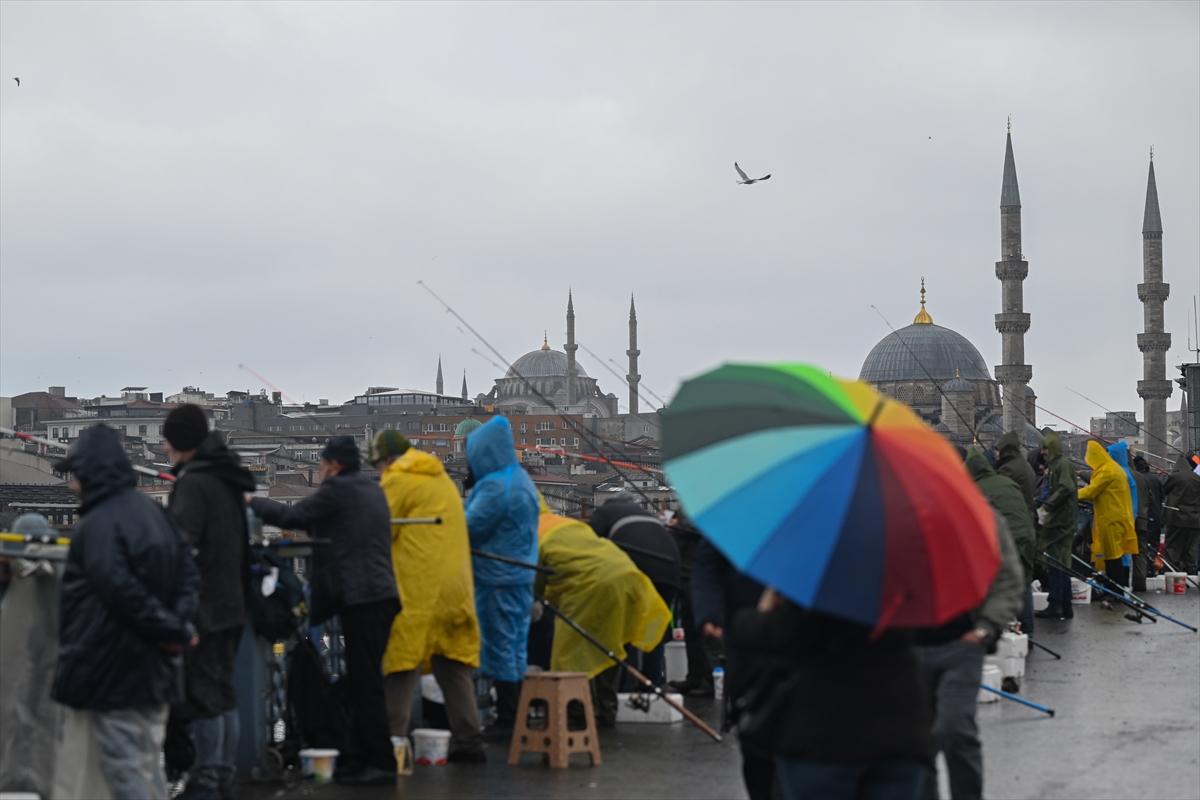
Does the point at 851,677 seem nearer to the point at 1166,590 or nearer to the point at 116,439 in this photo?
the point at 116,439

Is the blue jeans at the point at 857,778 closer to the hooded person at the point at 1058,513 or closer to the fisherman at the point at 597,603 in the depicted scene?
the fisherman at the point at 597,603

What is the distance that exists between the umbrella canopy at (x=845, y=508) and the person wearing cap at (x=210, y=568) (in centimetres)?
236

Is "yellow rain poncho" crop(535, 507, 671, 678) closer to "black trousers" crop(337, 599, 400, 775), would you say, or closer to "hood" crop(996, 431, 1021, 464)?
"black trousers" crop(337, 599, 400, 775)

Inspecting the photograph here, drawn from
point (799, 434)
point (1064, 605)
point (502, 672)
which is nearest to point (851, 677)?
point (799, 434)

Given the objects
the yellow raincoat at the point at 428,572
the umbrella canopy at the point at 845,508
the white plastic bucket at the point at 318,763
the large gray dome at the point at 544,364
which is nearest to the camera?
the umbrella canopy at the point at 845,508

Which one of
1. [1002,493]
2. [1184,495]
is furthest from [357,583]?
[1184,495]

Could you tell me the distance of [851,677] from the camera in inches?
138

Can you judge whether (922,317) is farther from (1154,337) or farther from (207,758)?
(207,758)

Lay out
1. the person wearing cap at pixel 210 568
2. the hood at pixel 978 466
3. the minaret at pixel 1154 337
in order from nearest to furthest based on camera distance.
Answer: the person wearing cap at pixel 210 568 → the hood at pixel 978 466 → the minaret at pixel 1154 337

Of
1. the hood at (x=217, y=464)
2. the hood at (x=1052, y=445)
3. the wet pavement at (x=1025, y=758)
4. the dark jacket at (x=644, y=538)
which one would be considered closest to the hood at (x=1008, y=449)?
the hood at (x=1052, y=445)

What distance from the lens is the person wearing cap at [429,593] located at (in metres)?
6.86

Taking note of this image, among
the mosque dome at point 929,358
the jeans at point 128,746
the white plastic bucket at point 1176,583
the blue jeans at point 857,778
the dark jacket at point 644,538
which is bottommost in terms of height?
the white plastic bucket at point 1176,583

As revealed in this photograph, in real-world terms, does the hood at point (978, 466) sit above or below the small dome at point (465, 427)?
below

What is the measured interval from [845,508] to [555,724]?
3879 mm
